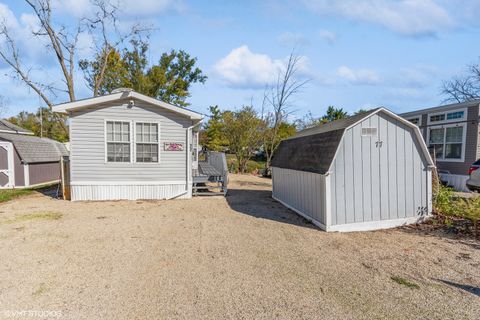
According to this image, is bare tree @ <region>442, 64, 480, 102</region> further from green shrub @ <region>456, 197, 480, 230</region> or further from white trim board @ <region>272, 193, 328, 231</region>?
white trim board @ <region>272, 193, 328, 231</region>

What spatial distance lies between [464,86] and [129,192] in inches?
1368

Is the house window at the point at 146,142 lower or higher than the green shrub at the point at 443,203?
higher

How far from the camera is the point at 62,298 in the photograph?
3.14 metres

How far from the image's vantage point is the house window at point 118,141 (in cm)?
895

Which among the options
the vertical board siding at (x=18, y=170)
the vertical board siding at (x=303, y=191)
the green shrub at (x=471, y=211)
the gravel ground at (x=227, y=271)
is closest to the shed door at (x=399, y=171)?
the gravel ground at (x=227, y=271)

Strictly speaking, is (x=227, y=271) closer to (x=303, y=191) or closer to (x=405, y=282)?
(x=405, y=282)

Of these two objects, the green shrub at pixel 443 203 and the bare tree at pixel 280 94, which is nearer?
the green shrub at pixel 443 203

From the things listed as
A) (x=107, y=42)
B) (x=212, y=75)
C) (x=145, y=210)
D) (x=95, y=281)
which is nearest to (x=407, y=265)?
(x=95, y=281)

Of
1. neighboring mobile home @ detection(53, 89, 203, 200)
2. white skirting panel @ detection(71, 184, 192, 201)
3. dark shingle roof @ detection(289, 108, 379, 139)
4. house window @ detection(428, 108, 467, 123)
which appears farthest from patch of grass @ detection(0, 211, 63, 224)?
house window @ detection(428, 108, 467, 123)

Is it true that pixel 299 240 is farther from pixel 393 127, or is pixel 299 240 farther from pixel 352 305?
pixel 393 127

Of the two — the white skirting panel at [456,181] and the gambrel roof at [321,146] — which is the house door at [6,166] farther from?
the white skirting panel at [456,181]

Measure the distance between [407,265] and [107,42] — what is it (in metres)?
21.0

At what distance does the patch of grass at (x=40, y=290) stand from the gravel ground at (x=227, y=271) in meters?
0.01

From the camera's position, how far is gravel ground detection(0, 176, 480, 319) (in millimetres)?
2955
